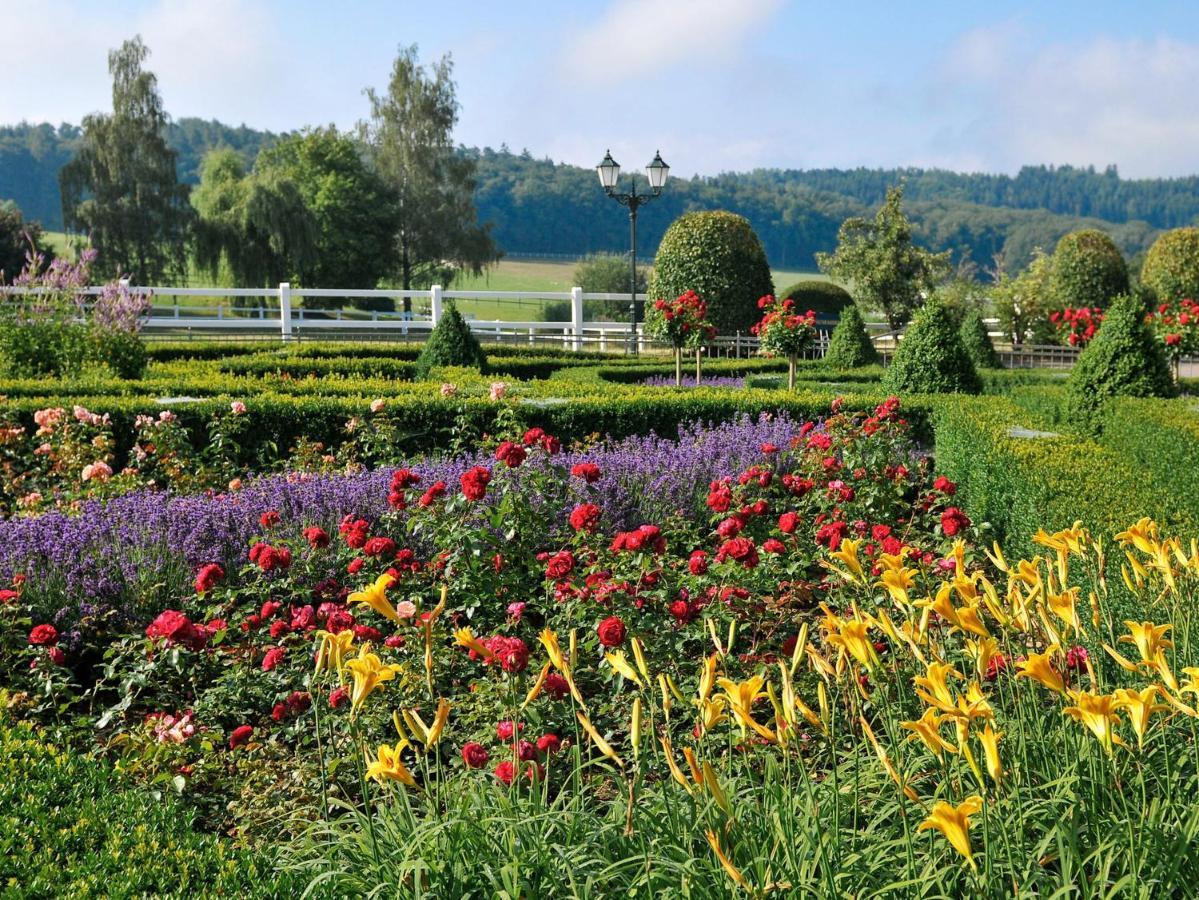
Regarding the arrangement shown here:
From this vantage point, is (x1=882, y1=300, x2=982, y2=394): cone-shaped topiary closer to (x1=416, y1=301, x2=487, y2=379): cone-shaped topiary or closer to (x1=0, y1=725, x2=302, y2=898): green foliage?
(x1=416, y1=301, x2=487, y2=379): cone-shaped topiary

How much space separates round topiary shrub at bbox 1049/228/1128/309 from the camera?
26000 mm

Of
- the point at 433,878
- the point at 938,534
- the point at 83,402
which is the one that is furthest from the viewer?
the point at 83,402

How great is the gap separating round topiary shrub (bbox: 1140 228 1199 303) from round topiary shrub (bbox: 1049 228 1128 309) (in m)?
2.06

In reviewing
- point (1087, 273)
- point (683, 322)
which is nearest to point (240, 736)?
point (683, 322)

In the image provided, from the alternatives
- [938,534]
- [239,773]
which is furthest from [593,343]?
[239,773]

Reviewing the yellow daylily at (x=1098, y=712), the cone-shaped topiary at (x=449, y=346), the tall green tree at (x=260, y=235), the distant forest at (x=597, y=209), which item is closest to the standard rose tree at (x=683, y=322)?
the cone-shaped topiary at (x=449, y=346)

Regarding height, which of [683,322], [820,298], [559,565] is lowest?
[559,565]

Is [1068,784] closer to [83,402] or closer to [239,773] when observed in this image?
[239,773]

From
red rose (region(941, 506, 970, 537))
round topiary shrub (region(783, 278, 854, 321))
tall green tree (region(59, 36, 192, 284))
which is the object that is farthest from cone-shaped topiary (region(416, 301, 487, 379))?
tall green tree (region(59, 36, 192, 284))

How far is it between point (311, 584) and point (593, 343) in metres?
21.2

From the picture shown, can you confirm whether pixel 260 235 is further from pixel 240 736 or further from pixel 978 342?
pixel 240 736

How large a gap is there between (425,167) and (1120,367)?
3282 centimetres

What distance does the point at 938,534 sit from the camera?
5586mm

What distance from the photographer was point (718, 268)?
71.5 ft
